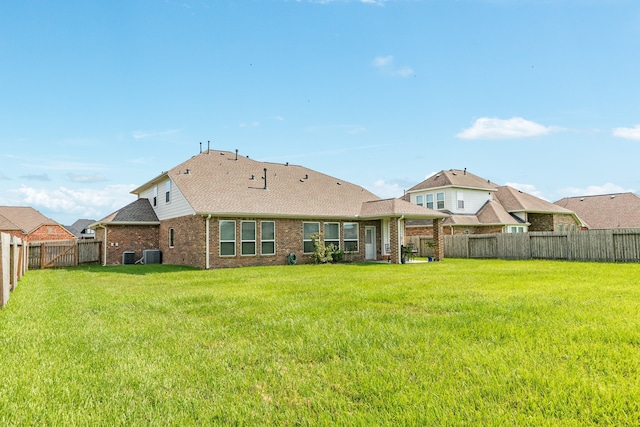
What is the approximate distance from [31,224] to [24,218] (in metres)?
1.71

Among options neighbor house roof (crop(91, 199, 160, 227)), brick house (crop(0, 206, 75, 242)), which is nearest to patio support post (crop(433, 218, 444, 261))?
neighbor house roof (crop(91, 199, 160, 227))

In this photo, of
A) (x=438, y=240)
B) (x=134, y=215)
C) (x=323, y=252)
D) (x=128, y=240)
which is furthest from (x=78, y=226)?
(x=438, y=240)

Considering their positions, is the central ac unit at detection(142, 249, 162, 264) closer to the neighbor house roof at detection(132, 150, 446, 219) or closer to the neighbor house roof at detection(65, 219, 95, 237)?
the neighbor house roof at detection(132, 150, 446, 219)

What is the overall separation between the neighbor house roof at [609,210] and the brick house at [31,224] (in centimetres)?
6376

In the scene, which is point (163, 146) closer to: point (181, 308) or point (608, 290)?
point (181, 308)

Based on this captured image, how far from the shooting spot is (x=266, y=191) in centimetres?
2253

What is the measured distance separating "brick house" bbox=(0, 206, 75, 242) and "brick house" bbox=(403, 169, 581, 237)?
1848 inches

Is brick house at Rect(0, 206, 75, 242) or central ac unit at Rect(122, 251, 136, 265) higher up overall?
brick house at Rect(0, 206, 75, 242)

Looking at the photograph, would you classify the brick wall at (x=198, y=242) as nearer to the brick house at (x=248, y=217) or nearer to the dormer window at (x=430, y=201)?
Result: the brick house at (x=248, y=217)

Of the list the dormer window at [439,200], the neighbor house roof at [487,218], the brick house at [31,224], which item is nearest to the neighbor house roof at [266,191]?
the neighbor house roof at [487,218]

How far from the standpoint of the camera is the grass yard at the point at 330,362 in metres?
3.25

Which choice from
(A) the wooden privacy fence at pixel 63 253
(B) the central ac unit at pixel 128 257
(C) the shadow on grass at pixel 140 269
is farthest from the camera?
(B) the central ac unit at pixel 128 257

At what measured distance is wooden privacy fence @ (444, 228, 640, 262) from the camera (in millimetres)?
19859

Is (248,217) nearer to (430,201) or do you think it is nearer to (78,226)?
(430,201)
